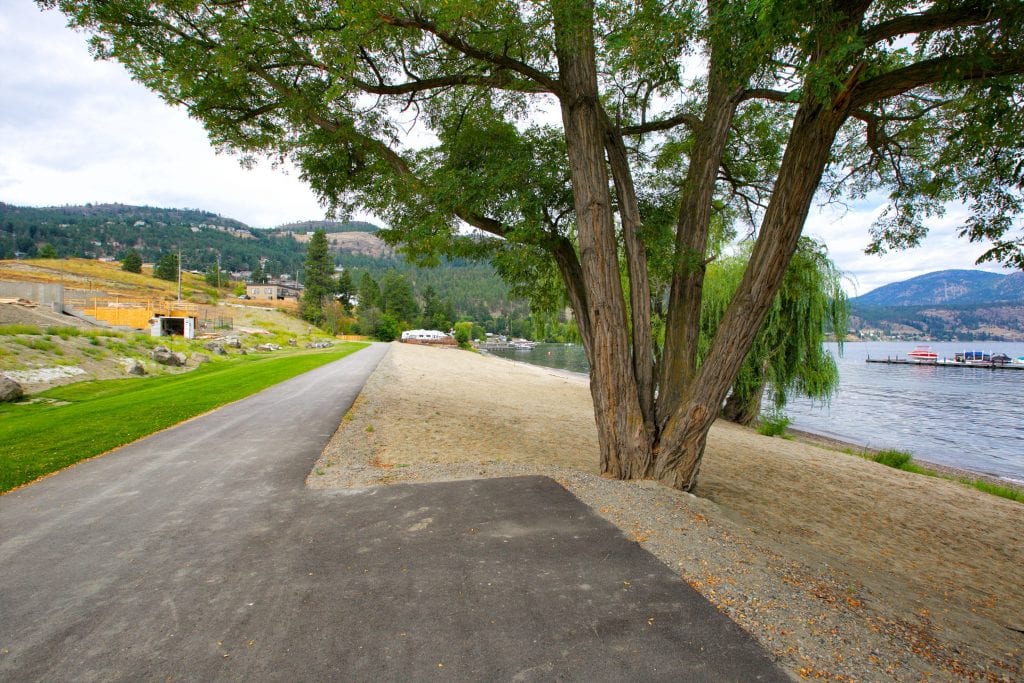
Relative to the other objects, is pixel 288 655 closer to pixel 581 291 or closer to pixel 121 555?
pixel 121 555

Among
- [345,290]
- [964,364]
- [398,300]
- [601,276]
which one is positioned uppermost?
[345,290]

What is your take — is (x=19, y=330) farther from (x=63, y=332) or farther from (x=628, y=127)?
(x=628, y=127)

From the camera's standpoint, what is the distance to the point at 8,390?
14.7 m

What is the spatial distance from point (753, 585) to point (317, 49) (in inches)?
338

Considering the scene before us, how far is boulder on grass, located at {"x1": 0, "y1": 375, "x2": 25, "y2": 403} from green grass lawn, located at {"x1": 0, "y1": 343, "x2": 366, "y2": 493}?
40 centimetres

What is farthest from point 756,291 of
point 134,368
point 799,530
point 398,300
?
point 398,300

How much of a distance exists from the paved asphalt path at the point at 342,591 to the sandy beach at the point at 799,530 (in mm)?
435

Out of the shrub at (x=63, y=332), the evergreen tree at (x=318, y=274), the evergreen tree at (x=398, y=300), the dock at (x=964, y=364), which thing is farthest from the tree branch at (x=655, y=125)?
the evergreen tree at (x=318, y=274)

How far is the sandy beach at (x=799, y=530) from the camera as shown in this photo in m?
3.05

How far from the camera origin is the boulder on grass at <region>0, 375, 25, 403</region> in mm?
14473

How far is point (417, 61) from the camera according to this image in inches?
327

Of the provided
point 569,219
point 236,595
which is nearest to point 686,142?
point 569,219

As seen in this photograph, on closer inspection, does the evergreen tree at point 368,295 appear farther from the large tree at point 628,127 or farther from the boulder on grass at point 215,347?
the large tree at point 628,127

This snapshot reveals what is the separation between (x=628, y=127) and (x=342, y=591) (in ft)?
26.6
